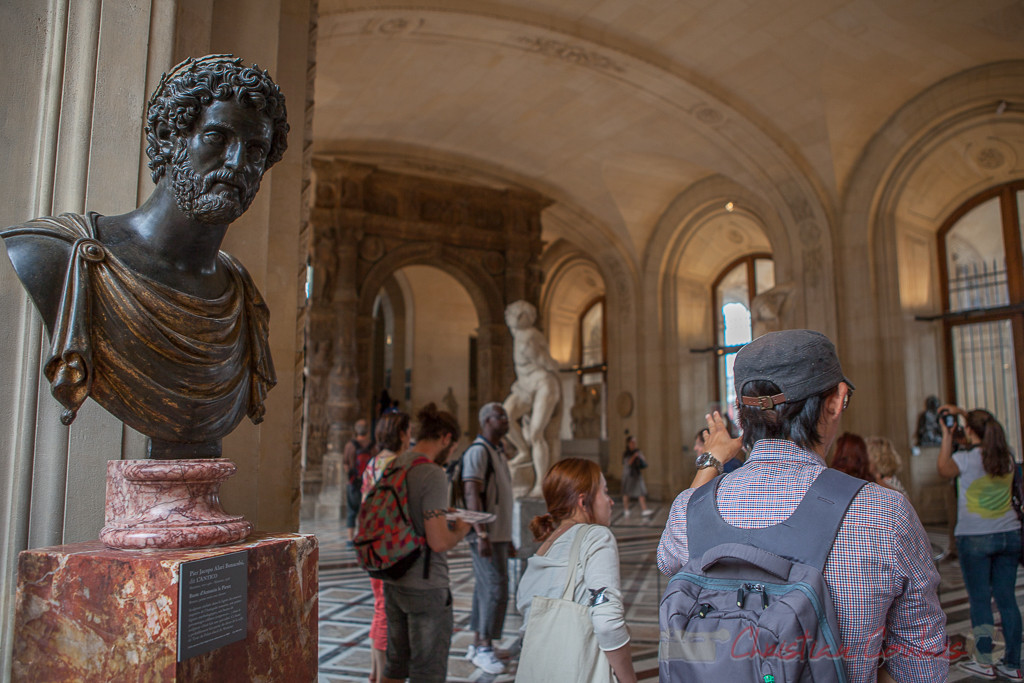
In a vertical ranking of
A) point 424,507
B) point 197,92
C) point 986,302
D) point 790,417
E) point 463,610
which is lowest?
point 463,610

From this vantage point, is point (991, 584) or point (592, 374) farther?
point (592, 374)

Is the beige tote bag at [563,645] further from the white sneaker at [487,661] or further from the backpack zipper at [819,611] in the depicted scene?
the white sneaker at [487,661]

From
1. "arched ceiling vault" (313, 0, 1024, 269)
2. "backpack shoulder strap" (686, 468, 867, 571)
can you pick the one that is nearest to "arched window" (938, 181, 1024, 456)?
"arched ceiling vault" (313, 0, 1024, 269)

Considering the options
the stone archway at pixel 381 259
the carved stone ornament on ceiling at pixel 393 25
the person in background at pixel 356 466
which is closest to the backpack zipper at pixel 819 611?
the person in background at pixel 356 466

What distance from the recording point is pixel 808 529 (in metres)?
1.14

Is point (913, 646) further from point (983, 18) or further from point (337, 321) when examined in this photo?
point (337, 321)

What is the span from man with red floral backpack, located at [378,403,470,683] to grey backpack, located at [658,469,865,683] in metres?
1.80

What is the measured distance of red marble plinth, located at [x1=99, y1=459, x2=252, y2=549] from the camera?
5.69 feet

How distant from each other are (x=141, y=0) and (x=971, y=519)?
15.7 ft

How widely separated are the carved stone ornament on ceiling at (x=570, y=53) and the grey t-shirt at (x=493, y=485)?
6.81m

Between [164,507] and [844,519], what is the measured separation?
160cm

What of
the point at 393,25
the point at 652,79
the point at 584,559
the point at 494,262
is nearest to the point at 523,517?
the point at 584,559

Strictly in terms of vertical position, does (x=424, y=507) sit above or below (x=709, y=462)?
below

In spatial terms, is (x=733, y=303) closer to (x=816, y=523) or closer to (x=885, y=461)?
(x=885, y=461)
